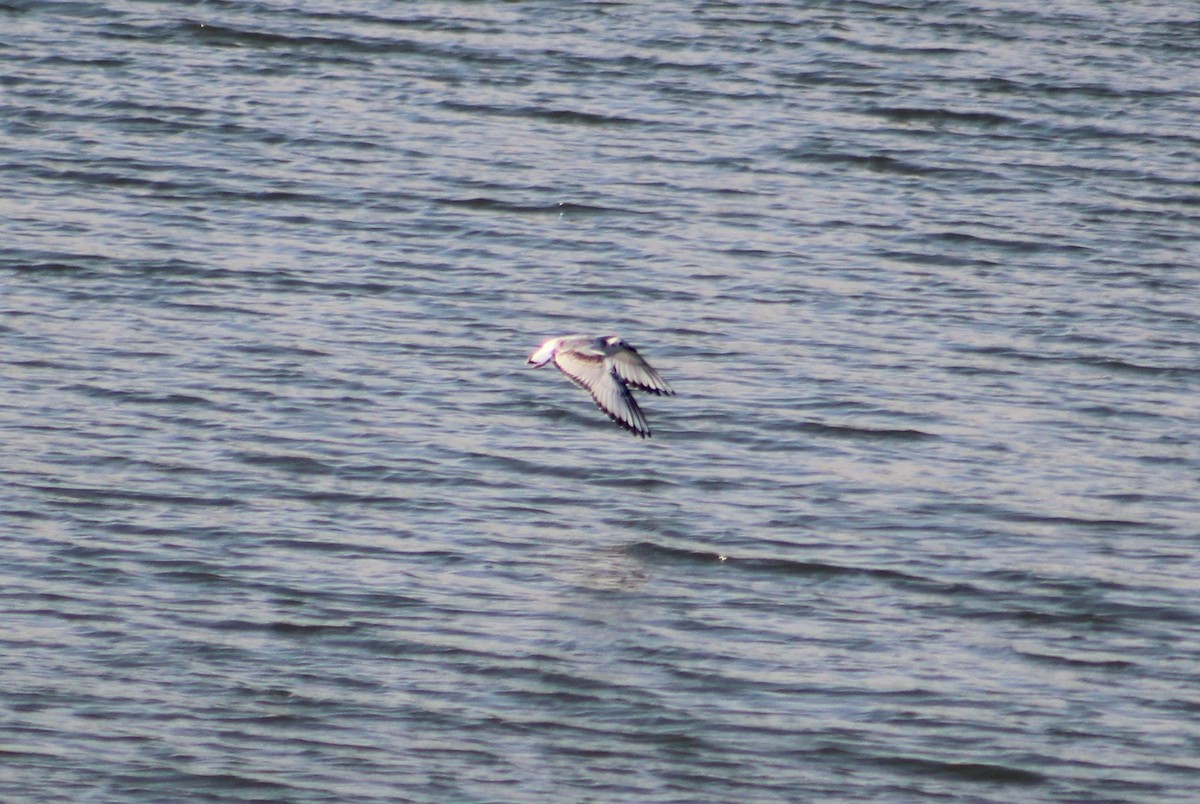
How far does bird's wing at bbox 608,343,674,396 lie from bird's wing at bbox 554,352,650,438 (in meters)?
0.10

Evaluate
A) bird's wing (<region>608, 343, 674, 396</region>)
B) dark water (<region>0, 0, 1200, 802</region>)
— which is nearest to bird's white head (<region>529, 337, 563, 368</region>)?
bird's wing (<region>608, 343, 674, 396</region>)

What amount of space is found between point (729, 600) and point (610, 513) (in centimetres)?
118

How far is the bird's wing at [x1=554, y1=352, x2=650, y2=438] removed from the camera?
1056 centimetres

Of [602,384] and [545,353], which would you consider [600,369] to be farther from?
[545,353]

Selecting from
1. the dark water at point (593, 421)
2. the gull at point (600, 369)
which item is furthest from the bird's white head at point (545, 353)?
the dark water at point (593, 421)

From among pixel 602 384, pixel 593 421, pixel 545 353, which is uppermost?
pixel 545 353

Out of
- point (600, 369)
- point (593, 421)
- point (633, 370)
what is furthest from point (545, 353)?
point (593, 421)

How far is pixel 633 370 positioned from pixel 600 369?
246mm

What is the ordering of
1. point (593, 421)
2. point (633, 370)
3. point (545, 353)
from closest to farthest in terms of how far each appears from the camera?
point (545, 353) < point (633, 370) < point (593, 421)

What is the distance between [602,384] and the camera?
1067cm

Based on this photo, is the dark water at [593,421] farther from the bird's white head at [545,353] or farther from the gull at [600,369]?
the bird's white head at [545,353]

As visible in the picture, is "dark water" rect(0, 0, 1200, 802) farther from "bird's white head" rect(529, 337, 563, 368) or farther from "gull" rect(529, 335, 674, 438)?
"bird's white head" rect(529, 337, 563, 368)

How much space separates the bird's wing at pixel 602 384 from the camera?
1056 cm

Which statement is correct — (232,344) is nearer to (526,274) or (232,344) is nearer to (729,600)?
(526,274)
